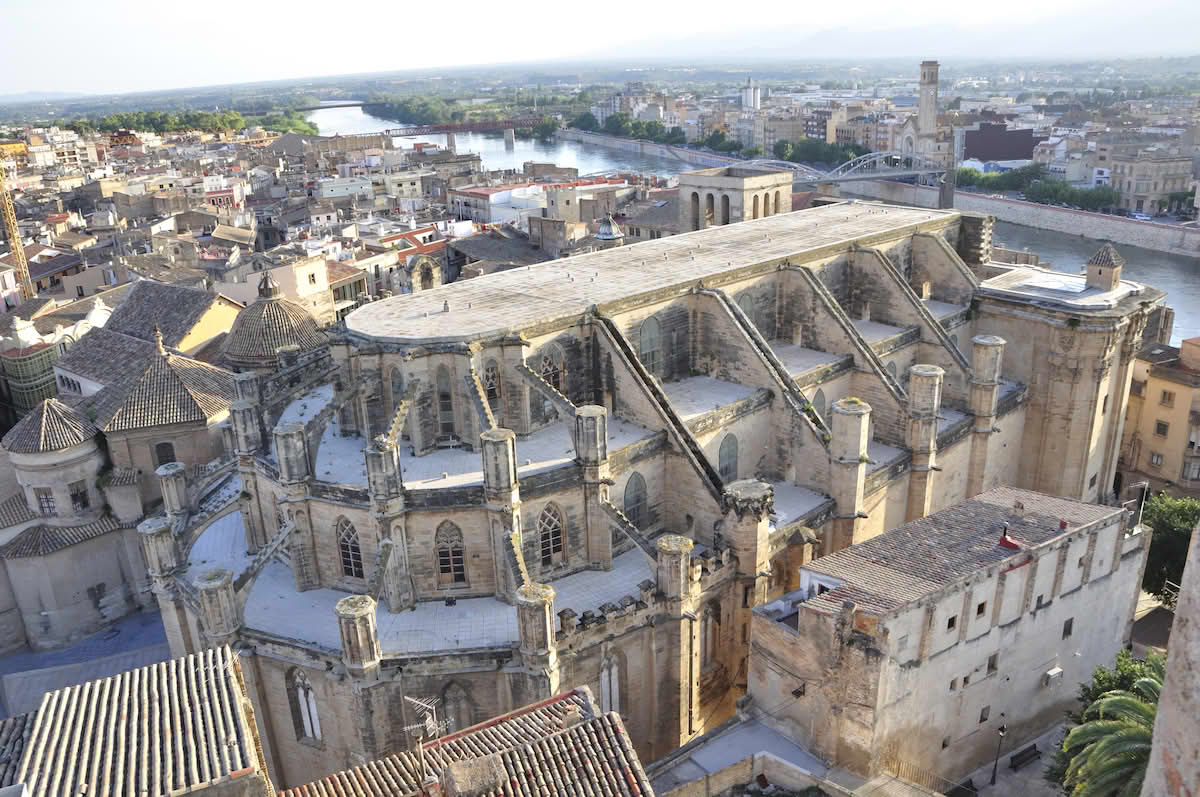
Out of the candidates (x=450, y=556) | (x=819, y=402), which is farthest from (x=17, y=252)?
(x=819, y=402)

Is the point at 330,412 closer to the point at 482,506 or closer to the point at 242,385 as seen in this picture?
the point at 242,385

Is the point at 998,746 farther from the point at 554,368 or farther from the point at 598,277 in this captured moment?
the point at 598,277

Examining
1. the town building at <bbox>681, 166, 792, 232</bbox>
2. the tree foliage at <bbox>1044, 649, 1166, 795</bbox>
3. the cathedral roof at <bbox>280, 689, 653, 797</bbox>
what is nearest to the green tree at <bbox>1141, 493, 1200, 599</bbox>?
the tree foliage at <bbox>1044, 649, 1166, 795</bbox>

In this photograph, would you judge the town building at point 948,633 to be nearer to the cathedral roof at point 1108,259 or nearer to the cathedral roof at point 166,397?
the cathedral roof at point 1108,259

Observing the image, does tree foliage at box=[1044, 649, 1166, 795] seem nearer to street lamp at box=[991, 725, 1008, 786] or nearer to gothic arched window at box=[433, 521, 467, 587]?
street lamp at box=[991, 725, 1008, 786]

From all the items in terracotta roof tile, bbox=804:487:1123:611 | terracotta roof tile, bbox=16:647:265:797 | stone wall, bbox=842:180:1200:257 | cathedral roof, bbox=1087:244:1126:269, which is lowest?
stone wall, bbox=842:180:1200:257

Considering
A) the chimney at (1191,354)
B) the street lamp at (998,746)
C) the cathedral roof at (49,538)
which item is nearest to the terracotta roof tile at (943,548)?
the street lamp at (998,746)

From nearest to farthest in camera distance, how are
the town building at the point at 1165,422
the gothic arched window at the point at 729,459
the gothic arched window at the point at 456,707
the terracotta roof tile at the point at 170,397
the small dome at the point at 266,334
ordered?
the gothic arched window at the point at 456,707
the gothic arched window at the point at 729,459
the terracotta roof tile at the point at 170,397
the small dome at the point at 266,334
the town building at the point at 1165,422
